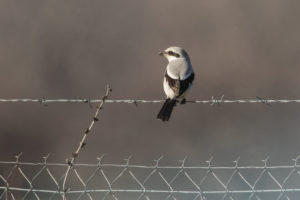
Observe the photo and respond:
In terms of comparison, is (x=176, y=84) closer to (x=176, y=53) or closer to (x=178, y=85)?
(x=178, y=85)

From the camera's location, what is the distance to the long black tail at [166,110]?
634 centimetres

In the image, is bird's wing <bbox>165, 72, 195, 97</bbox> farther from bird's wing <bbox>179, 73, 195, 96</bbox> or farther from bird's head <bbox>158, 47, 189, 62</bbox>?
bird's head <bbox>158, 47, 189, 62</bbox>

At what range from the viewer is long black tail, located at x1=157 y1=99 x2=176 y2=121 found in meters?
6.34

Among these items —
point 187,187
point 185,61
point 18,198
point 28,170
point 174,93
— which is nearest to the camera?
point 174,93

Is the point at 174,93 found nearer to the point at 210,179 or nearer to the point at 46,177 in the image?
the point at 210,179

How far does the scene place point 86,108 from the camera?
485 inches

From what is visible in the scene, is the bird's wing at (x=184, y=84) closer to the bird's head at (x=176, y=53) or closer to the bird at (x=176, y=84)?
the bird at (x=176, y=84)

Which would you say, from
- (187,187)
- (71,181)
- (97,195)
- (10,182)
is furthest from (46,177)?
(10,182)

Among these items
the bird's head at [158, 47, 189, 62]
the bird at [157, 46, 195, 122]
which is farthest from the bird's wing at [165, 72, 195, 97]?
the bird's head at [158, 47, 189, 62]

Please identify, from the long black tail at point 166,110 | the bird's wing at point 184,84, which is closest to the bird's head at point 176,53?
the bird's wing at point 184,84

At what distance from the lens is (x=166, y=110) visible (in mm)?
6426

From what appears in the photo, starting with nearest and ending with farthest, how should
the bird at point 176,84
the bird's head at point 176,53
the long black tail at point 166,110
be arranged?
1. the long black tail at point 166,110
2. the bird at point 176,84
3. the bird's head at point 176,53

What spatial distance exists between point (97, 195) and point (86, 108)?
3.08 metres

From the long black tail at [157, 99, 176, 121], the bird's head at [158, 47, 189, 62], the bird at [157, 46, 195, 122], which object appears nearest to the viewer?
the long black tail at [157, 99, 176, 121]
